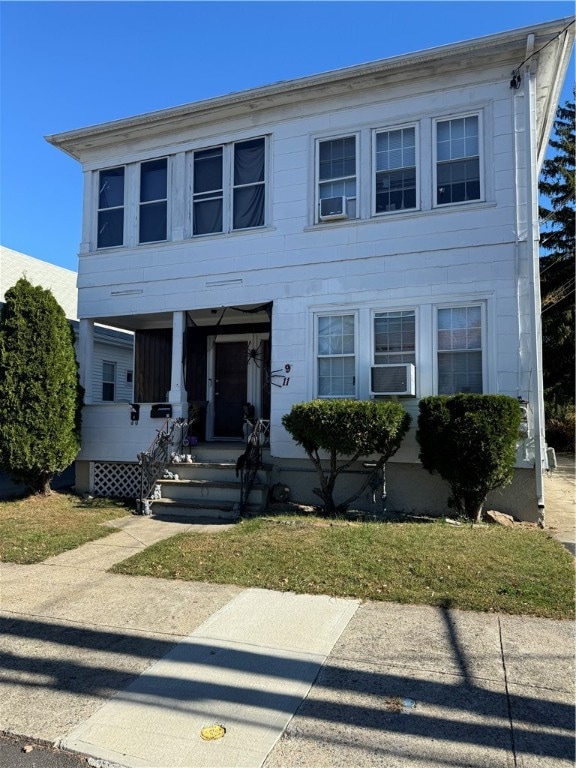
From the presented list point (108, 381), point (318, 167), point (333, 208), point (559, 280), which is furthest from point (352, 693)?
point (559, 280)

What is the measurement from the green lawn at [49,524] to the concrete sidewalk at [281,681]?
177 centimetres

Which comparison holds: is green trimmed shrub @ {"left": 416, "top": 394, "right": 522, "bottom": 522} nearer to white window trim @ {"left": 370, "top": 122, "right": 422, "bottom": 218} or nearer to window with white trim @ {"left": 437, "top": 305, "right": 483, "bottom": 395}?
window with white trim @ {"left": 437, "top": 305, "right": 483, "bottom": 395}

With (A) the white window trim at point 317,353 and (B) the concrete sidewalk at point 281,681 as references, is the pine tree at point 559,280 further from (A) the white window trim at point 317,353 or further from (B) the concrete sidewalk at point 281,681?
(B) the concrete sidewalk at point 281,681

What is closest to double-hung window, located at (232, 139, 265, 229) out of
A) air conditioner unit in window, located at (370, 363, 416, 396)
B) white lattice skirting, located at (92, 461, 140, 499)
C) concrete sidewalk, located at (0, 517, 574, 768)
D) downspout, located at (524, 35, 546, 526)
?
air conditioner unit in window, located at (370, 363, 416, 396)

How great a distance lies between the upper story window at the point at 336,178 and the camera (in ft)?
32.9

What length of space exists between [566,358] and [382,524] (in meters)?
19.1

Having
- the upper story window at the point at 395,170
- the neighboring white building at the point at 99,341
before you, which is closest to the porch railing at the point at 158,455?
the upper story window at the point at 395,170

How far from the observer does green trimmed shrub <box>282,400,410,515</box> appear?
27.7 ft

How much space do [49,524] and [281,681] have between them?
6038mm

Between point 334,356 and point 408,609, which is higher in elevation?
point 334,356

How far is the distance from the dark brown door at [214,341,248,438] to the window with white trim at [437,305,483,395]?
455 centimetres

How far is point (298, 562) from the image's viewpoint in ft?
20.3

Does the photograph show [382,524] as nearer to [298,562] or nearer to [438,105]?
[298,562]

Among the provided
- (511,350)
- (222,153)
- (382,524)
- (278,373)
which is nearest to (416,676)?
(382,524)
